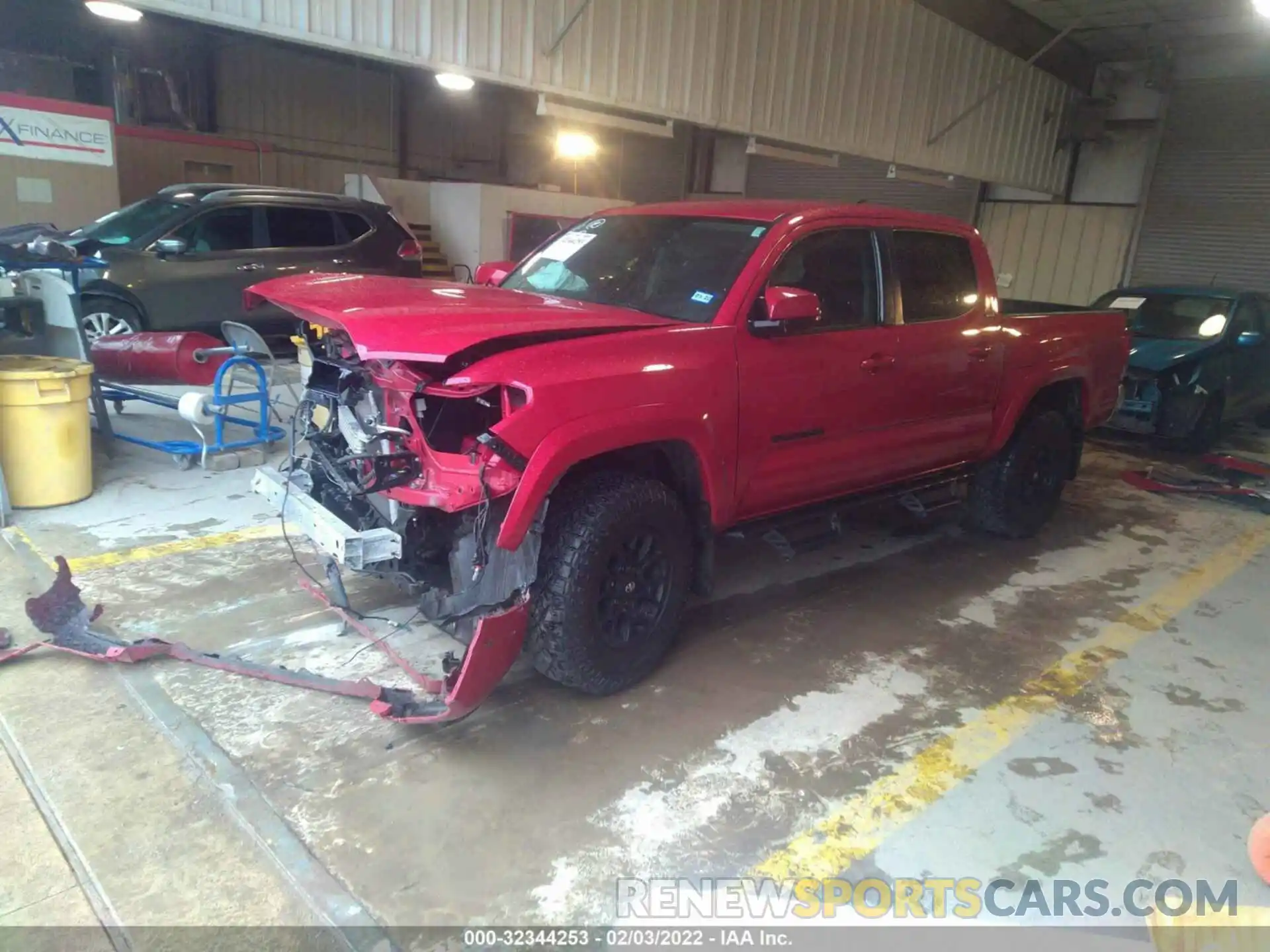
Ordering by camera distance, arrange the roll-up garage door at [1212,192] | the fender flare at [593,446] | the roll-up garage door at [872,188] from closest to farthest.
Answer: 1. the fender flare at [593,446]
2. the roll-up garage door at [1212,192]
3. the roll-up garage door at [872,188]

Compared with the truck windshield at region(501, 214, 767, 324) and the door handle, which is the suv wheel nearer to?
the truck windshield at region(501, 214, 767, 324)

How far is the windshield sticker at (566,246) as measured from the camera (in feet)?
13.4

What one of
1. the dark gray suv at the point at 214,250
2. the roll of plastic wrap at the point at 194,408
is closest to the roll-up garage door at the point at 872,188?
the dark gray suv at the point at 214,250

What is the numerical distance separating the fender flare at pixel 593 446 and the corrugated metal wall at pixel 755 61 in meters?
4.54

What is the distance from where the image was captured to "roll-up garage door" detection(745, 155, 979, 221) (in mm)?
14320

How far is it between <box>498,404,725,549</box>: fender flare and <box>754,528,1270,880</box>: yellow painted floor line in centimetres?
120

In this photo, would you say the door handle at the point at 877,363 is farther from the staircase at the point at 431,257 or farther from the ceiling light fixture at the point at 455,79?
the staircase at the point at 431,257

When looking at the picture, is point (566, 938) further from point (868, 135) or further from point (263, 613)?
point (868, 135)

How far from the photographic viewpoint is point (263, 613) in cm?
366

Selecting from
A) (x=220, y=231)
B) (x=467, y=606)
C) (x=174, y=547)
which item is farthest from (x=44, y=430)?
(x=220, y=231)

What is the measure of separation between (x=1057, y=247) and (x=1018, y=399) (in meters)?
10.6

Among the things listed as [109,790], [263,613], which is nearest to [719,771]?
[109,790]

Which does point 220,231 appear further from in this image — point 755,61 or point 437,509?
point 437,509

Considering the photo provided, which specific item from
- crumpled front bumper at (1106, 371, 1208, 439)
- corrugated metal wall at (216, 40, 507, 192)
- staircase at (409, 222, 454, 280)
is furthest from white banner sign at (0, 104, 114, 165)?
crumpled front bumper at (1106, 371, 1208, 439)
